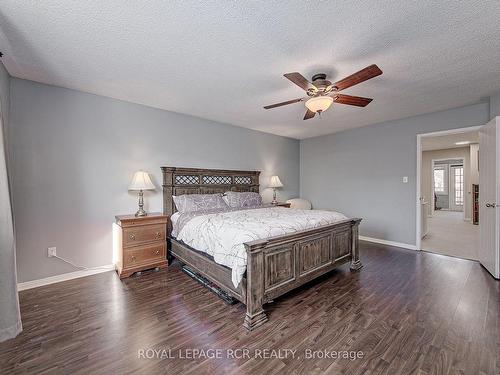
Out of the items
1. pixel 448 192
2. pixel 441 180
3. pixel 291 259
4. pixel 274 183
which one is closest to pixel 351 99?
pixel 291 259

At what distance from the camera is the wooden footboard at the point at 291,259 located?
2.06m

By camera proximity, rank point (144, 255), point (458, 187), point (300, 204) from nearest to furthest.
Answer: point (144, 255), point (300, 204), point (458, 187)

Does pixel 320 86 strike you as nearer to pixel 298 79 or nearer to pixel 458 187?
pixel 298 79

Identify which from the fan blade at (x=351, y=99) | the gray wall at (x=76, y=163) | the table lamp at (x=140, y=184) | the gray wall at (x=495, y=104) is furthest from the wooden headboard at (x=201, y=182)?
the gray wall at (x=495, y=104)

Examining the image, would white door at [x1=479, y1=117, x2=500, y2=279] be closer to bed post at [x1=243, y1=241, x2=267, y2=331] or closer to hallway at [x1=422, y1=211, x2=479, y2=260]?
hallway at [x1=422, y1=211, x2=479, y2=260]

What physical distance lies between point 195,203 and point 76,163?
177cm

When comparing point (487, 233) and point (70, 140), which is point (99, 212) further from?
point (487, 233)

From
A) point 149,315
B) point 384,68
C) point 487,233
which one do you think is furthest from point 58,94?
point 487,233

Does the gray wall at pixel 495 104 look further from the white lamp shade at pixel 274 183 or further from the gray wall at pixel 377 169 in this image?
the white lamp shade at pixel 274 183

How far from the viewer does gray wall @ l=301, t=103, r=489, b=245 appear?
4.25 m

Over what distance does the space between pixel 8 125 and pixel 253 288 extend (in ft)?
11.3

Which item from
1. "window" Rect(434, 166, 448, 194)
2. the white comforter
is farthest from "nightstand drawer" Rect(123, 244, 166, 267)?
"window" Rect(434, 166, 448, 194)

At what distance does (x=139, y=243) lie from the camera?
126 inches

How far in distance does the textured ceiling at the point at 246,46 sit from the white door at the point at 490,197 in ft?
2.21
